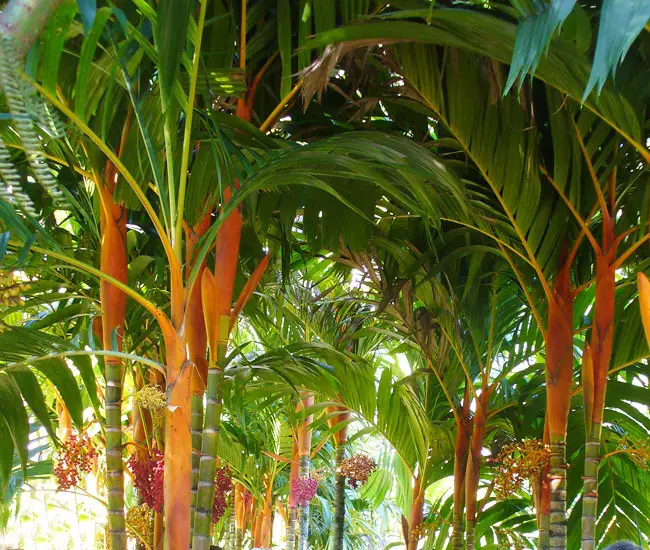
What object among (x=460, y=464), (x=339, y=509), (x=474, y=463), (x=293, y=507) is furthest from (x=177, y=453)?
(x=293, y=507)

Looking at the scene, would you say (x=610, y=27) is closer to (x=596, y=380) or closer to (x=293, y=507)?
(x=596, y=380)

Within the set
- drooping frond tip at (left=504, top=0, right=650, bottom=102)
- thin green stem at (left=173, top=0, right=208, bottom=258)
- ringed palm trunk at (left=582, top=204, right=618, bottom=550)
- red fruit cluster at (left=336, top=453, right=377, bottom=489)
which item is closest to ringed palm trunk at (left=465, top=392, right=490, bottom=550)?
ringed palm trunk at (left=582, top=204, right=618, bottom=550)

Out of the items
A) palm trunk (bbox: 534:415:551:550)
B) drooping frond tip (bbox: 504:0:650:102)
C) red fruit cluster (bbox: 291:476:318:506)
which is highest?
red fruit cluster (bbox: 291:476:318:506)

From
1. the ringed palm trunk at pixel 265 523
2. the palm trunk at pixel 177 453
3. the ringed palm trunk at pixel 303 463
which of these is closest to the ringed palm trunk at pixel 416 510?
the ringed palm trunk at pixel 303 463

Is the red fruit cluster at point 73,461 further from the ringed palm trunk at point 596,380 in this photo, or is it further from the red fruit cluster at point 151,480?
the ringed palm trunk at point 596,380

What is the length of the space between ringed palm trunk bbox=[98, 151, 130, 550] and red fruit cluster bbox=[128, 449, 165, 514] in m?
0.44

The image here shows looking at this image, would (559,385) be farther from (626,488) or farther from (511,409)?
(626,488)

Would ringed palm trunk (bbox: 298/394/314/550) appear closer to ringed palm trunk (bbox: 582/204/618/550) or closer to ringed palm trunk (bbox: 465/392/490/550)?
ringed palm trunk (bbox: 465/392/490/550)

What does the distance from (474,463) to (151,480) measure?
125 centimetres

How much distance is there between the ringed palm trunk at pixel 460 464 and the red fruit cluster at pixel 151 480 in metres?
1.22

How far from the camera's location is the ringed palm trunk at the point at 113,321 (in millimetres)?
2535

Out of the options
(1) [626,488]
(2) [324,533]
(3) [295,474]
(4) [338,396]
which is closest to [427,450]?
(4) [338,396]

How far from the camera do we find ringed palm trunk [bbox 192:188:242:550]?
94.3 inches

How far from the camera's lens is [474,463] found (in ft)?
11.3
